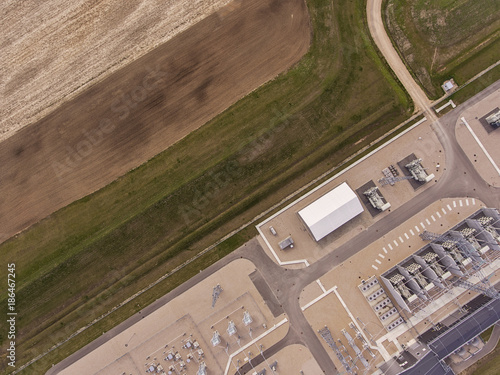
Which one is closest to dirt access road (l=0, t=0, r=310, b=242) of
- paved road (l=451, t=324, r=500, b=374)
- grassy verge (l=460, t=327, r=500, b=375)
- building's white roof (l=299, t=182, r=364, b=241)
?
building's white roof (l=299, t=182, r=364, b=241)

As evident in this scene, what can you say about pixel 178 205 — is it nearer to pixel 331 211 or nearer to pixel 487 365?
pixel 331 211

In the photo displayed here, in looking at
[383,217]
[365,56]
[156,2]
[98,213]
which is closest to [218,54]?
[156,2]

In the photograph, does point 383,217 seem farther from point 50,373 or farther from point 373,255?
point 50,373

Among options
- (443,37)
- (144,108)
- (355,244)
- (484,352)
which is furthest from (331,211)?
(443,37)

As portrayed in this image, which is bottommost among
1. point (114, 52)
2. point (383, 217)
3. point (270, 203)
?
point (383, 217)

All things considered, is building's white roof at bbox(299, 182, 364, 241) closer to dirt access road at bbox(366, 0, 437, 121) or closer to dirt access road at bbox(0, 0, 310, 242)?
dirt access road at bbox(366, 0, 437, 121)

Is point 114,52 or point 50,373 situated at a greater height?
point 114,52
